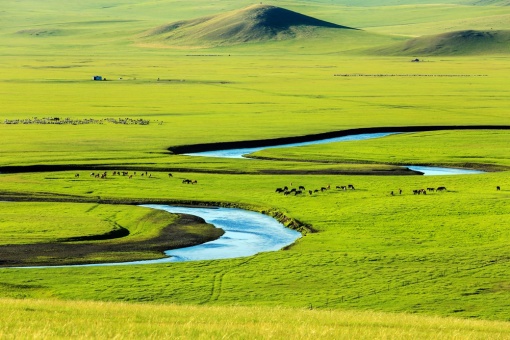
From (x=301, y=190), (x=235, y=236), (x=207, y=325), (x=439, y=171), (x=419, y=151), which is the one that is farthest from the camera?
(x=419, y=151)

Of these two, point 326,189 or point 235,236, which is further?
point 326,189

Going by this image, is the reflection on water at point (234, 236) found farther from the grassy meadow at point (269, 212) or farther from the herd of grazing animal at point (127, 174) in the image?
the herd of grazing animal at point (127, 174)

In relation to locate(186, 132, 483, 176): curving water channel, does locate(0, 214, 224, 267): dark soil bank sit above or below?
above

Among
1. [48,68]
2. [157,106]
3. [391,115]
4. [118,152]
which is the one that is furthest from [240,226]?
[48,68]

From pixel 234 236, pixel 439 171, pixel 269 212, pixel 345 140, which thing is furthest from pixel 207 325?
pixel 345 140

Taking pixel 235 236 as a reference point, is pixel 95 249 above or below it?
above

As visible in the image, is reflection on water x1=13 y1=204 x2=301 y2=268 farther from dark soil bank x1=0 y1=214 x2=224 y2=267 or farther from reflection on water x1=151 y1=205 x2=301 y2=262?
dark soil bank x1=0 y1=214 x2=224 y2=267

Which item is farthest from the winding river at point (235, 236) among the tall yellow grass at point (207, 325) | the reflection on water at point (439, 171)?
the reflection on water at point (439, 171)

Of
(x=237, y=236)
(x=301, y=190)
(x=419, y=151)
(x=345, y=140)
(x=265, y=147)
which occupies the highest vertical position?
(x=237, y=236)

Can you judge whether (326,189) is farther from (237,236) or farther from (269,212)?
(237,236)

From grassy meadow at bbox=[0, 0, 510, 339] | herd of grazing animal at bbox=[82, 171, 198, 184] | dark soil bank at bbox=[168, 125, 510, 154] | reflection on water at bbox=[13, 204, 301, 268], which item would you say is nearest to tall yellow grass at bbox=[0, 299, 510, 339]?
grassy meadow at bbox=[0, 0, 510, 339]

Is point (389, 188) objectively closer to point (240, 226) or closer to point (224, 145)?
point (240, 226)
